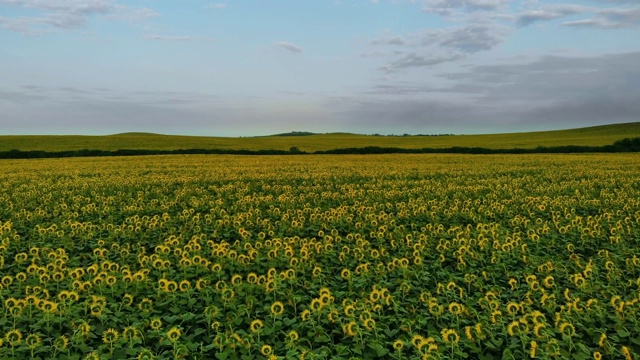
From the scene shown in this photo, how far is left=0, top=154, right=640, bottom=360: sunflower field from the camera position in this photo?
5.35 meters

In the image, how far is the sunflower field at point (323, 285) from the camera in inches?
211

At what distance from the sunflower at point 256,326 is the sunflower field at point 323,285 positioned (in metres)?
0.02

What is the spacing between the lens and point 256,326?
550 cm

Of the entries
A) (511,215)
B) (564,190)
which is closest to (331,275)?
(511,215)

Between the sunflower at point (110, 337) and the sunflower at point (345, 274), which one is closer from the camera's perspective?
the sunflower at point (110, 337)

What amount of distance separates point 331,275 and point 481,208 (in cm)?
761

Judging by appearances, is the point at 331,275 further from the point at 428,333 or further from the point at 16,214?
the point at 16,214

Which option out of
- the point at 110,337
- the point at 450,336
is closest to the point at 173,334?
the point at 110,337

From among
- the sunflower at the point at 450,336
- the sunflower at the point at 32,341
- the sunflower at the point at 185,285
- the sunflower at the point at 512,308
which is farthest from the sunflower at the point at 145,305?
the sunflower at the point at 512,308

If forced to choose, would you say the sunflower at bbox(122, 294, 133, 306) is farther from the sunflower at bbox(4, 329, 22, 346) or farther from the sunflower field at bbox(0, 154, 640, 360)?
the sunflower at bbox(4, 329, 22, 346)

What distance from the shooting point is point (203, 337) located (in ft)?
18.5

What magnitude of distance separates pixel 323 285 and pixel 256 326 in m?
2.06

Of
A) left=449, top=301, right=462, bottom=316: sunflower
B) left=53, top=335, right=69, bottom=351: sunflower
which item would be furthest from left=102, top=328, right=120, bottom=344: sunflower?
left=449, top=301, right=462, bottom=316: sunflower

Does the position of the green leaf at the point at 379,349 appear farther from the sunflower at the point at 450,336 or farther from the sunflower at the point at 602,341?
the sunflower at the point at 602,341
